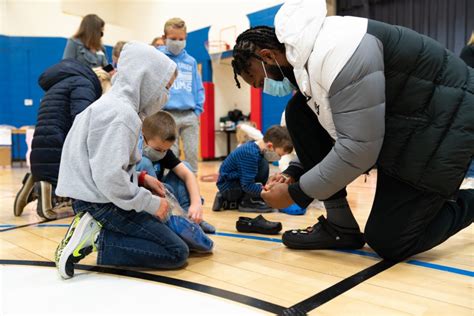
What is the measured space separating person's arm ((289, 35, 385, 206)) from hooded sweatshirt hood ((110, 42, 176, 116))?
20.5 inches

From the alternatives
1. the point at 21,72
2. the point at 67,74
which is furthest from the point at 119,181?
the point at 21,72

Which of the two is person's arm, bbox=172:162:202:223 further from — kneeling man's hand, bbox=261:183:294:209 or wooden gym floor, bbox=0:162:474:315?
kneeling man's hand, bbox=261:183:294:209

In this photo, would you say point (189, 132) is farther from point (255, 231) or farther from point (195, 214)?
point (195, 214)

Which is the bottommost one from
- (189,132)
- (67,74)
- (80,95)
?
(189,132)

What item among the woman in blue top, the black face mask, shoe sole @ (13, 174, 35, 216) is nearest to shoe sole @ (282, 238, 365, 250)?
the black face mask

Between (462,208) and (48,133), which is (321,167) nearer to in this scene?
(462,208)

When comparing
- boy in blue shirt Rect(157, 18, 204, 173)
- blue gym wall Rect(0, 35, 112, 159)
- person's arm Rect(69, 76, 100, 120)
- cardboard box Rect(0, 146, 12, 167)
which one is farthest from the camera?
blue gym wall Rect(0, 35, 112, 159)

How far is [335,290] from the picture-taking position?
1029 mm

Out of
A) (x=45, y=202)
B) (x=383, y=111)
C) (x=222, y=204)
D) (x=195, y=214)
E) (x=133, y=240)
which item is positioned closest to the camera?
(x=383, y=111)

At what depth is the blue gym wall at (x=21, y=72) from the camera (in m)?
7.30

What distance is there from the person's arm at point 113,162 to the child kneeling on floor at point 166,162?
0.42 metres

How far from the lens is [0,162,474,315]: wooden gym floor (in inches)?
36.9

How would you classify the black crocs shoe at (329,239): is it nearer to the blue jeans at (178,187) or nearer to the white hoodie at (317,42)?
the white hoodie at (317,42)

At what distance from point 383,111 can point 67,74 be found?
65.8 inches
